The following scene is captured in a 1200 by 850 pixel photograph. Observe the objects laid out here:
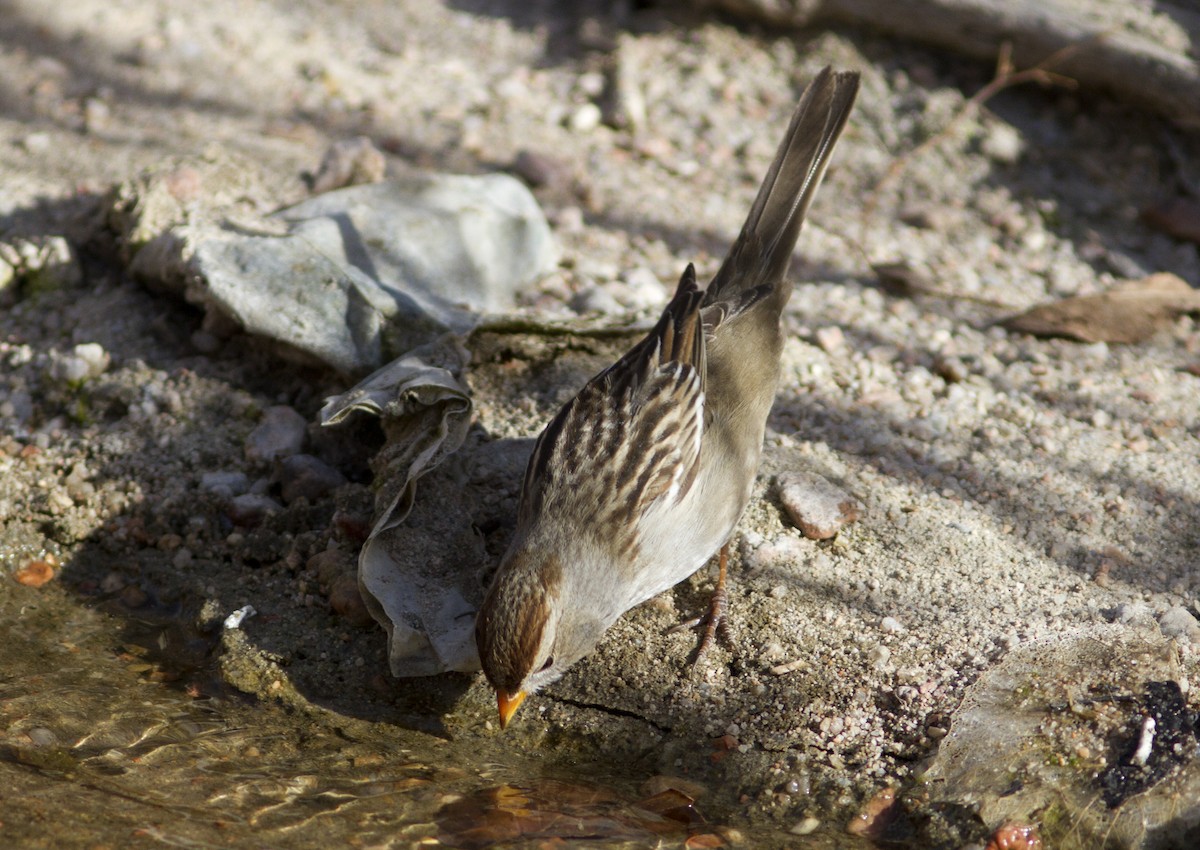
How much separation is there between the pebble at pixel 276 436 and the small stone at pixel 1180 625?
310cm

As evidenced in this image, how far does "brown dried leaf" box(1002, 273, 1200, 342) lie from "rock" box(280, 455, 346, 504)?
121 inches

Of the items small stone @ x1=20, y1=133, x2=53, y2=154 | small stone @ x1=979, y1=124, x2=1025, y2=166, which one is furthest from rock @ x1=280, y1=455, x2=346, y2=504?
small stone @ x1=979, y1=124, x2=1025, y2=166

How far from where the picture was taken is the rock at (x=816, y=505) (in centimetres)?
435

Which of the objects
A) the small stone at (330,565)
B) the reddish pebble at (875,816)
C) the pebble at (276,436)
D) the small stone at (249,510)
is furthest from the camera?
the pebble at (276,436)

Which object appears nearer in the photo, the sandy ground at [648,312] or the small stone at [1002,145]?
the sandy ground at [648,312]

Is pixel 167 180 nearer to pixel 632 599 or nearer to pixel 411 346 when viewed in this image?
pixel 411 346

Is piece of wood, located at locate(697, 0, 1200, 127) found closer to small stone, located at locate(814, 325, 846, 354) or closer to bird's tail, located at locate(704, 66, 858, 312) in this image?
bird's tail, located at locate(704, 66, 858, 312)

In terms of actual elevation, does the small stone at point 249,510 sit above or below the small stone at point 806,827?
above

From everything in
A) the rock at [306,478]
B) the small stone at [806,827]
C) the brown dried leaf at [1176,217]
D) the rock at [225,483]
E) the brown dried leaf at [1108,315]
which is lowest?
the small stone at [806,827]

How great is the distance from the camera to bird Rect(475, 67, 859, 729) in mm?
3691

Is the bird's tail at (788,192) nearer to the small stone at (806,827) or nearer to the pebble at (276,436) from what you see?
the pebble at (276,436)

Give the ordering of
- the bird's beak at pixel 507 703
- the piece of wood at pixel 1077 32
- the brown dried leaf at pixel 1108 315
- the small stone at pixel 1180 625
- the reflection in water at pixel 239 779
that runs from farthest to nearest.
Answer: the piece of wood at pixel 1077 32 → the brown dried leaf at pixel 1108 315 → the small stone at pixel 1180 625 → the bird's beak at pixel 507 703 → the reflection in water at pixel 239 779

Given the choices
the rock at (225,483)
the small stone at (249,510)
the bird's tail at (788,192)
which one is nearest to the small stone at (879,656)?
the bird's tail at (788,192)

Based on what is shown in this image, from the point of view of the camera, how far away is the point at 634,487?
156 inches
